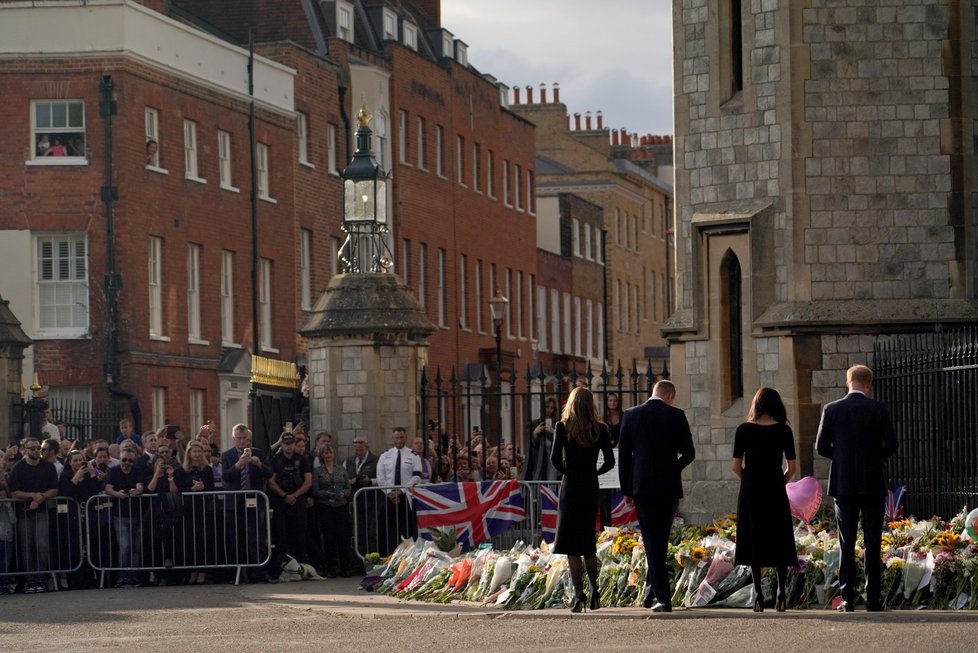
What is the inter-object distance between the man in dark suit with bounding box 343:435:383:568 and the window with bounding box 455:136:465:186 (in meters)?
36.5

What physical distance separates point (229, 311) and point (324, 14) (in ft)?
34.0

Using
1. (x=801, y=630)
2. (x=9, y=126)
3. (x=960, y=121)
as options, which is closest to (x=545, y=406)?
(x=960, y=121)

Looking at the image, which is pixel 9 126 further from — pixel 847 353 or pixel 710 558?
pixel 710 558

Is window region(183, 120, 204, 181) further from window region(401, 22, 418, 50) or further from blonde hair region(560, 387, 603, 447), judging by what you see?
blonde hair region(560, 387, 603, 447)

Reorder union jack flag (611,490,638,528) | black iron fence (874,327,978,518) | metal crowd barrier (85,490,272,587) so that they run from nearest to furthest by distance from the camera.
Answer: black iron fence (874,327,978,518), union jack flag (611,490,638,528), metal crowd barrier (85,490,272,587)

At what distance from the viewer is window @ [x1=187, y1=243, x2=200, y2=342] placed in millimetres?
43594

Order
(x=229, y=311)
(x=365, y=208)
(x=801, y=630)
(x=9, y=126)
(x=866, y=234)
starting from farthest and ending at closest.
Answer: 1. (x=229, y=311)
2. (x=9, y=126)
3. (x=365, y=208)
4. (x=866, y=234)
5. (x=801, y=630)

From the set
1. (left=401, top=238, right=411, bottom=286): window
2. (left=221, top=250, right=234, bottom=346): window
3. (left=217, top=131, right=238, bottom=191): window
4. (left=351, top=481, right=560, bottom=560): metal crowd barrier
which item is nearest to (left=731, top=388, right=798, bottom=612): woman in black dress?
(left=351, top=481, right=560, bottom=560): metal crowd barrier

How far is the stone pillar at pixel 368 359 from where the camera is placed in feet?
81.5

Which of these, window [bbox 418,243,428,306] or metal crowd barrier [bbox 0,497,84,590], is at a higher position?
window [bbox 418,243,428,306]

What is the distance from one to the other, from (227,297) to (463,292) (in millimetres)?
15242

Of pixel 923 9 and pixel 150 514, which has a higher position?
pixel 923 9

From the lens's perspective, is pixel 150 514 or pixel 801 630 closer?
pixel 801 630

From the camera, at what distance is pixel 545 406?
22953 mm
